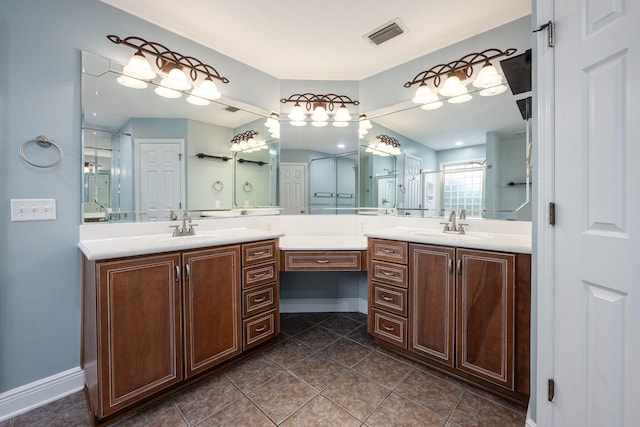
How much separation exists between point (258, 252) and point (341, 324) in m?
1.14

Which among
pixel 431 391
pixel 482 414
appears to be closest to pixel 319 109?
pixel 431 391

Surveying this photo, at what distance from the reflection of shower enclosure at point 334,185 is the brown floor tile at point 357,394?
153cm

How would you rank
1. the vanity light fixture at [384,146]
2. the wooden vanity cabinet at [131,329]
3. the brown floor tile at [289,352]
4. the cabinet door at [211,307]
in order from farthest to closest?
the vanity light fixture at [384,146], the brown floor tile at [289,352], the cabinet door at [211,307], the wooden vanity cabinet at [131,329]

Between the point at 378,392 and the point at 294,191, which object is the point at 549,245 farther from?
the point at 294,191

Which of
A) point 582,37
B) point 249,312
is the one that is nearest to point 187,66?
point 249,312

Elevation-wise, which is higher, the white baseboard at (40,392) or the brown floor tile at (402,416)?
the white baseboard at (40,392)

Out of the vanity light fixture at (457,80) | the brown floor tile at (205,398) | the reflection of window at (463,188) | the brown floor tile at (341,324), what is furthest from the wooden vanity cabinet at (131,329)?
the vanity light fixture at (457,80)

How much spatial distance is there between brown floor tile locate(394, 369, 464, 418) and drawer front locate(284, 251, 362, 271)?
0.89 meters

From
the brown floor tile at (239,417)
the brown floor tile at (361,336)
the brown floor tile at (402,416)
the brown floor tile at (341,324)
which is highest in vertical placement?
the brown floor tile at (341,324)

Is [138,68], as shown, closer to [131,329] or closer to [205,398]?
[131,329]

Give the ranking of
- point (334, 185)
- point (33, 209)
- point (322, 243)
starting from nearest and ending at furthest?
point (33, 209) < point (322, 243) < point (334, 185)

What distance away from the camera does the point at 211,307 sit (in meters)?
1.74

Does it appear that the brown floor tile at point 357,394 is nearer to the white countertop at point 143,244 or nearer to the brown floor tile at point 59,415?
the white countertop at point 143,244

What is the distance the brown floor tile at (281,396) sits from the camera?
1.48 m
